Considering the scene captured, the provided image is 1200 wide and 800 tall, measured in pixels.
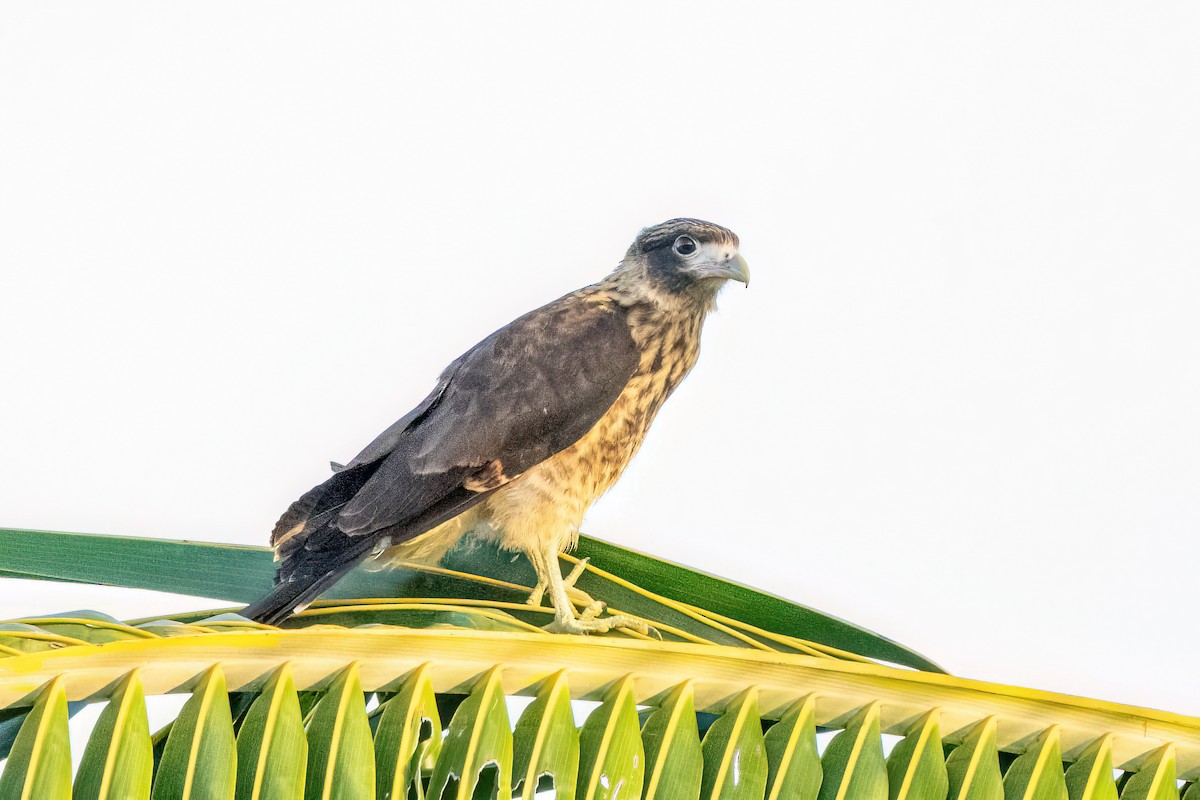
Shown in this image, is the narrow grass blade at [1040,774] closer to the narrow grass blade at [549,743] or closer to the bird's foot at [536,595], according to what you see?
the narrow grass blade at [549,743]

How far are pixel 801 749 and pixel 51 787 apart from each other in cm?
86

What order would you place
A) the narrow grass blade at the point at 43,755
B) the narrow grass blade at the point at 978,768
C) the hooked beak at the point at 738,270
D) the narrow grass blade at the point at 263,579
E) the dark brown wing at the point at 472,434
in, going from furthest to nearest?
the hooked beak at the point at 738,270 → the dark brown wing at the point at 472,434 → the narrow grass blade at the point at 263,579 → the narrow grass blade at the point at 978,768 → the narrow grass blade at the point at 43,755

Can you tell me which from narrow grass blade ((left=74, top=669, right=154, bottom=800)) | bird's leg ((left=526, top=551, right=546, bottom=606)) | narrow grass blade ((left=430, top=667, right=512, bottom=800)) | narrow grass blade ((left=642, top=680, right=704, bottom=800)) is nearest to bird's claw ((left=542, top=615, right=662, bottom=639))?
bird's leg ((left=526, top=551, right=546, bottom=606))

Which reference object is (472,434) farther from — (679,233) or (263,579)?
(679,233)

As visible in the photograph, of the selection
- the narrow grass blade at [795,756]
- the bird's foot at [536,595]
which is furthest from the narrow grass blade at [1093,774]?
the bird's foot at [536,595]

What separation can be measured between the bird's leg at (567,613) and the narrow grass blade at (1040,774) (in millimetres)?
631

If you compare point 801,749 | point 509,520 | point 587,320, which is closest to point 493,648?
point 801,749

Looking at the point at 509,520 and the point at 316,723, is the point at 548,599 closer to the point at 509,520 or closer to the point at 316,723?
the point at 509,520

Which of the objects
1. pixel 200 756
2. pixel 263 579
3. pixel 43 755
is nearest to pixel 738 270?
pixel 263 579

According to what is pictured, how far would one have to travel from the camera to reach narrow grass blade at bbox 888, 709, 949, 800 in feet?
4.55

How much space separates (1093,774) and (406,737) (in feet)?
3.02

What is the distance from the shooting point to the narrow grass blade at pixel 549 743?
1.27m

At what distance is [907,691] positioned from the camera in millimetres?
1444

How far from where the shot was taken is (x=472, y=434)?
2.04 m
